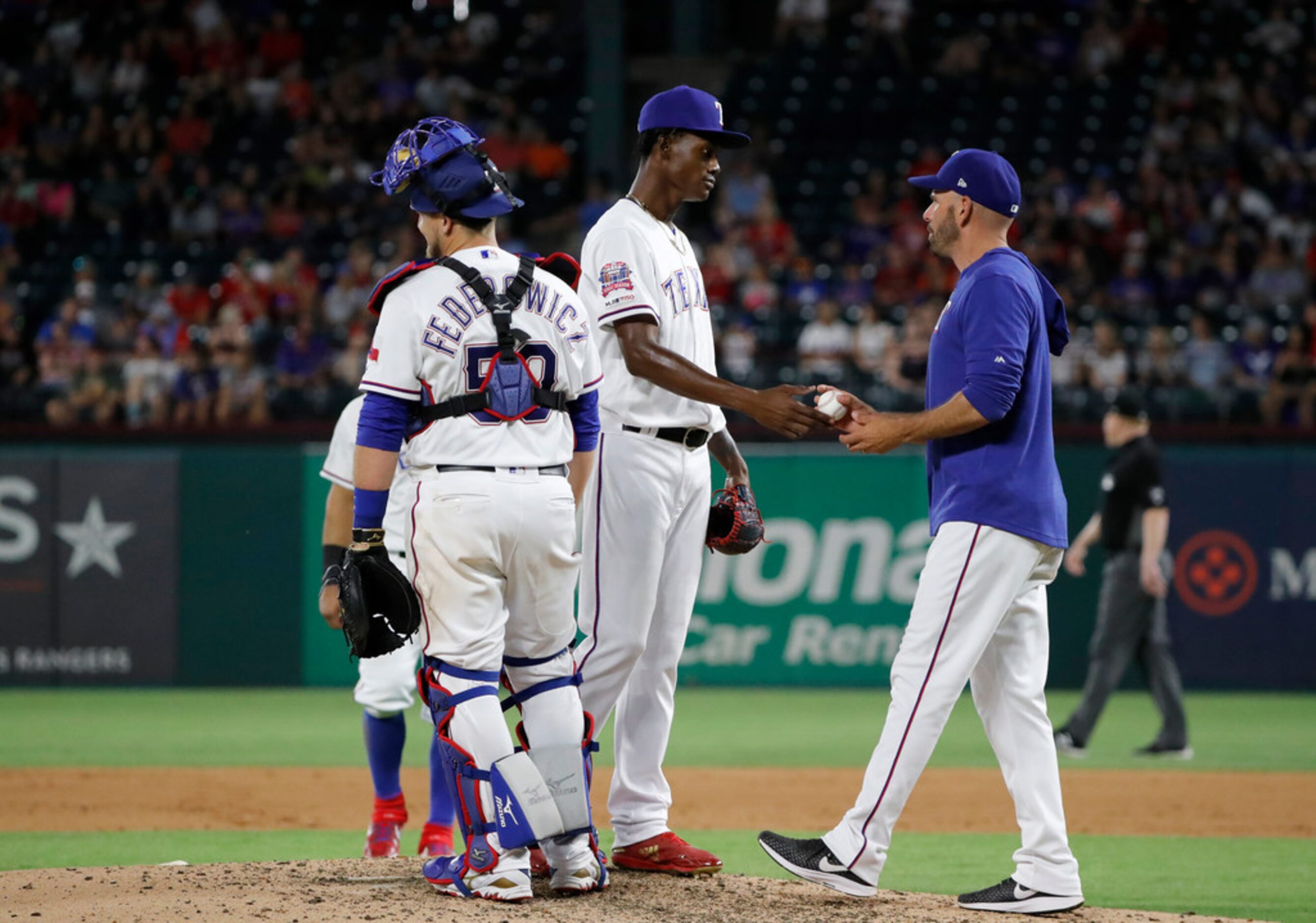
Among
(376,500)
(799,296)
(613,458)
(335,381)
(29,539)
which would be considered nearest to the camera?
(376,500)

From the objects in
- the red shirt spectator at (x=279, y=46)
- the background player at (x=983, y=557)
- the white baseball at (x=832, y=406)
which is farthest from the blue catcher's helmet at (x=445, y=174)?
the red shirt spectator at (x=279, y=46)

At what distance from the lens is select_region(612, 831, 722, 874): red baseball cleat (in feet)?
15.9

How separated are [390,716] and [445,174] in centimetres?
242

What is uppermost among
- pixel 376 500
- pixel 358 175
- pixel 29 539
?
pixel 358 175

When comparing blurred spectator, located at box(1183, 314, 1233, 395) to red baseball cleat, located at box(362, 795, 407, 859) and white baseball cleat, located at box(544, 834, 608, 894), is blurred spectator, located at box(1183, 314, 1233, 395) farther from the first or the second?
white baseball cleat, located at box(544, 834, 608, 894)

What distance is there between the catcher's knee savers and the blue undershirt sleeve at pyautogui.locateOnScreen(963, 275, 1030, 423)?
152 cm

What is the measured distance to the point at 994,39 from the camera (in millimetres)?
18594

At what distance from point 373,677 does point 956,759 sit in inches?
171

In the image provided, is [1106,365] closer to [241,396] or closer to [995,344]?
[241,396]

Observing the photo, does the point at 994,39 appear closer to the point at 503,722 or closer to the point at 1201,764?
the point at 1201,764

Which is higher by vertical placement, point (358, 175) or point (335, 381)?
point (358, 175)

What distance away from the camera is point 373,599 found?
4.27 meters

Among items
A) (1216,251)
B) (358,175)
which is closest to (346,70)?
(358,175)

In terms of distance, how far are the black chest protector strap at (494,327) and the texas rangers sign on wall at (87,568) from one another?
8.72 metres
